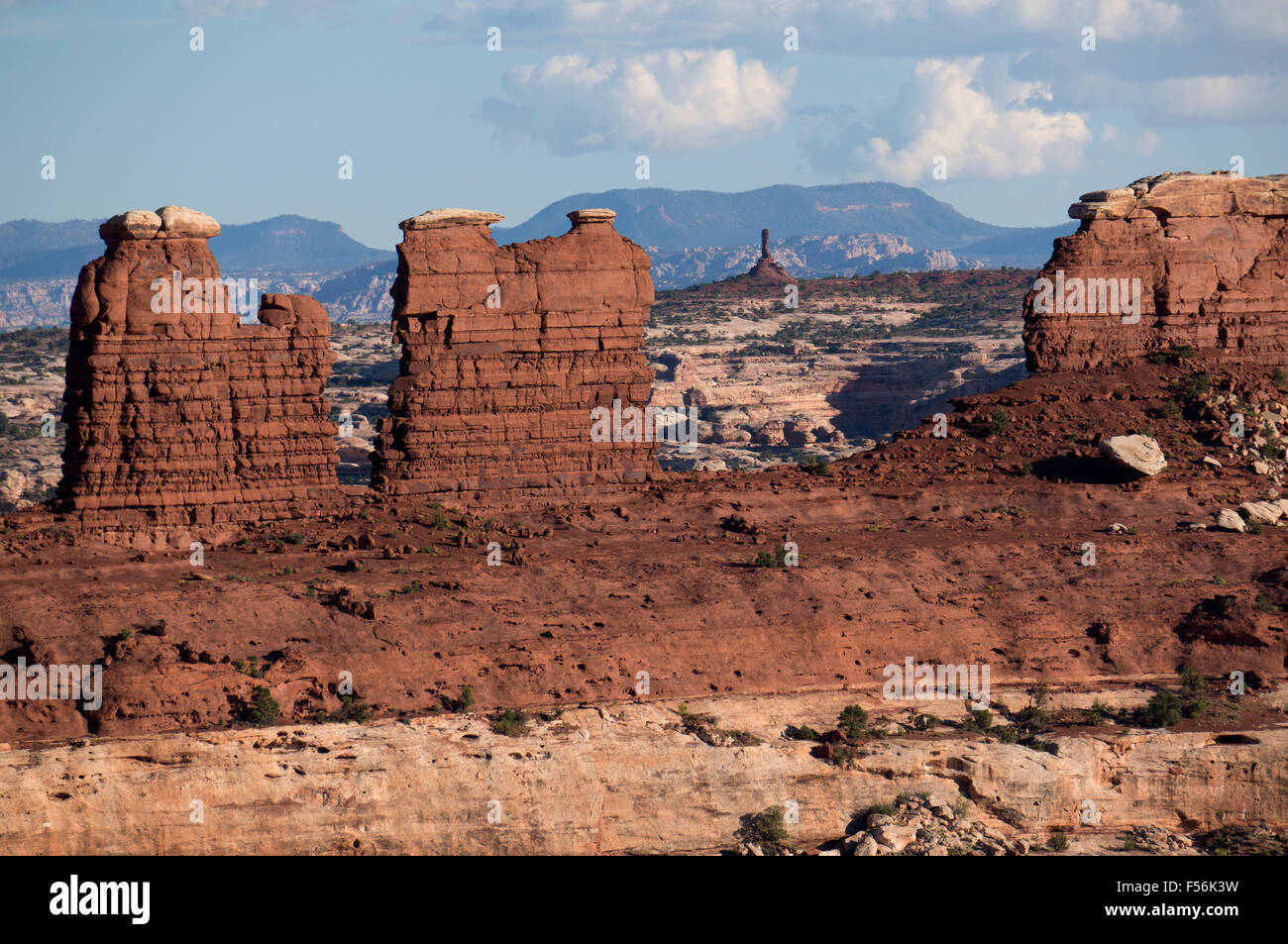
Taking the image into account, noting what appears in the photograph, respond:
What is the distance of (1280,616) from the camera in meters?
35.1

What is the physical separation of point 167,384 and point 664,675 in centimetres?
1047

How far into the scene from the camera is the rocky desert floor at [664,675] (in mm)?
29438

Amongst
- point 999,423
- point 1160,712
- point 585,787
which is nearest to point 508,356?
point 585,787

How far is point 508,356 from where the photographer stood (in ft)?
122

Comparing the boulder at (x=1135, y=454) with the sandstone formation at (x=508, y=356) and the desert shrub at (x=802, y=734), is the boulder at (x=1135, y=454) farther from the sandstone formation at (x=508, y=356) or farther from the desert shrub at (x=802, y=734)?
the desert shrub at (x=802, y=734)

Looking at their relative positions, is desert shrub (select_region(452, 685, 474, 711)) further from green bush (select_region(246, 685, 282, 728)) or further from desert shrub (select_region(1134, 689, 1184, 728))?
desert shrub (select_region(1134, 689, 1184, 728))

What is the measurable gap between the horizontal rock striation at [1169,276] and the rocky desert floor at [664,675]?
5030mm

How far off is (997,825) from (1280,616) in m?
7.44

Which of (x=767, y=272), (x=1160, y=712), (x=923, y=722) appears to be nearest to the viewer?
(x=923, y=722)

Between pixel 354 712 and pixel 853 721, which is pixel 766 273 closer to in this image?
pixel 853 721

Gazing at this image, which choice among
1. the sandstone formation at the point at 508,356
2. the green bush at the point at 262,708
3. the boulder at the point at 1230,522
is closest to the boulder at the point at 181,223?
the sandstone formation at the point at 508,356

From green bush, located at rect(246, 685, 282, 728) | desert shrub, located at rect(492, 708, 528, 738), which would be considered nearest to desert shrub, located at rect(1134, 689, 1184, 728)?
desert shrub, located at rect(492, 708, 528, 738)

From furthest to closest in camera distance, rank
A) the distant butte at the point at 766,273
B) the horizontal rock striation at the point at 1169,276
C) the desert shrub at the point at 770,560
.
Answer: the distant butte at the point at 766,273
the horizontal rock striation at the point at 1169,276
the desert shrub at the point at 770,560
